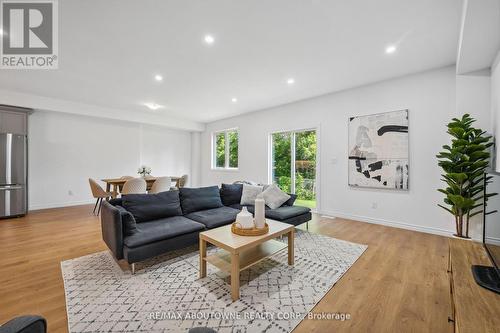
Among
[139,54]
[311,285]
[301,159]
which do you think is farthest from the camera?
[301,159]

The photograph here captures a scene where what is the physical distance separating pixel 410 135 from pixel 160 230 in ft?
13.9

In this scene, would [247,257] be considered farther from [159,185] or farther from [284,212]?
[159,185]

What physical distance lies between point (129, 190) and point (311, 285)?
13.6ft

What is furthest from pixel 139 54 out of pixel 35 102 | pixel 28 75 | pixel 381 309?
pixel 381 309

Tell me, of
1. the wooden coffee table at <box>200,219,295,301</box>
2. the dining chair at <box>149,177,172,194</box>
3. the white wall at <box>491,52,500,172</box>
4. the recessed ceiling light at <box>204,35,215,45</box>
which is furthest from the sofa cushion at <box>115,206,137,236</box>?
the white wall at <box>491,52,500,172</box>

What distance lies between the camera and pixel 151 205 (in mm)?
2906

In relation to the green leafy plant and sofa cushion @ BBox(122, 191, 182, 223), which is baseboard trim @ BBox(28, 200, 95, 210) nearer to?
sofa cushion @ BBox(122, 191, 182, 223)

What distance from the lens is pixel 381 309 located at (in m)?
1.78

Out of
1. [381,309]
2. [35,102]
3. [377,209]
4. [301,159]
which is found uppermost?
[35,102]

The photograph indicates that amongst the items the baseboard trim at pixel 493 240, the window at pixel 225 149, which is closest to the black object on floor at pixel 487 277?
the baseboard trim at pixel 493 240

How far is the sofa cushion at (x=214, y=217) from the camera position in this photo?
2.92 m

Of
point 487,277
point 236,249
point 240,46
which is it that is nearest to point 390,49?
point 240,46

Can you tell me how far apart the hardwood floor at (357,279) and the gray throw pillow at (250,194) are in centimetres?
116

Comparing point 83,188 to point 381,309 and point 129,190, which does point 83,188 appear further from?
point 381,309
